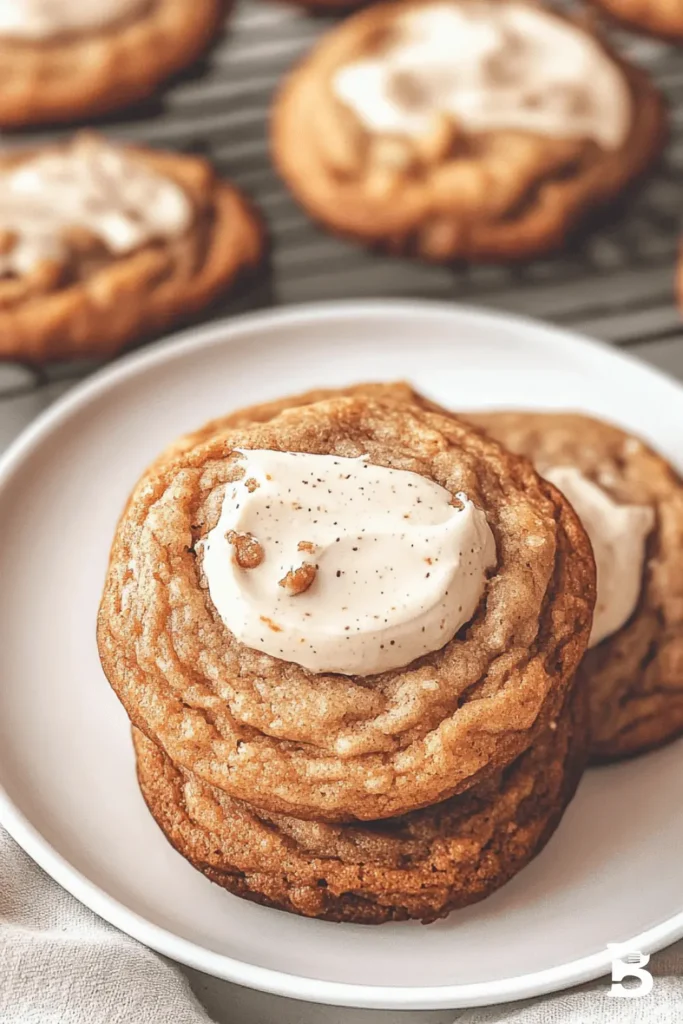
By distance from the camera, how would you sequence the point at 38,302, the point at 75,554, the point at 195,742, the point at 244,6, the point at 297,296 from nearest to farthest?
the point at 195,742 < the point at 75,554 < the point at 38,302 < the point at 297,296 < the point at 244,6

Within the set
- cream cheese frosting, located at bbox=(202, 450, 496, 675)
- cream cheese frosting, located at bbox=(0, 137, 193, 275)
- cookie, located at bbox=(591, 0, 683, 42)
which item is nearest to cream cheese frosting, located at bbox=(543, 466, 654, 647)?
cream cheese frosting, located at bbox=(202, 450, 496, 675)

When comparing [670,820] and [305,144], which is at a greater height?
[305,144]

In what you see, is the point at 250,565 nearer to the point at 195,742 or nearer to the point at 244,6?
the point at 195,742

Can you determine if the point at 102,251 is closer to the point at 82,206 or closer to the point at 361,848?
the point at 82,206

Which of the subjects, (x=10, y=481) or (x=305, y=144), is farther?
(x=305, y=144)

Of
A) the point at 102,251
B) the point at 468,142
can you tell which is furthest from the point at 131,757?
the point at 468,142

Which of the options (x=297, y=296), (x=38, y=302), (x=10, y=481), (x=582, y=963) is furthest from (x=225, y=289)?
(x=582, y=963)

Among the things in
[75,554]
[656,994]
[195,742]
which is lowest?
[656,994]
